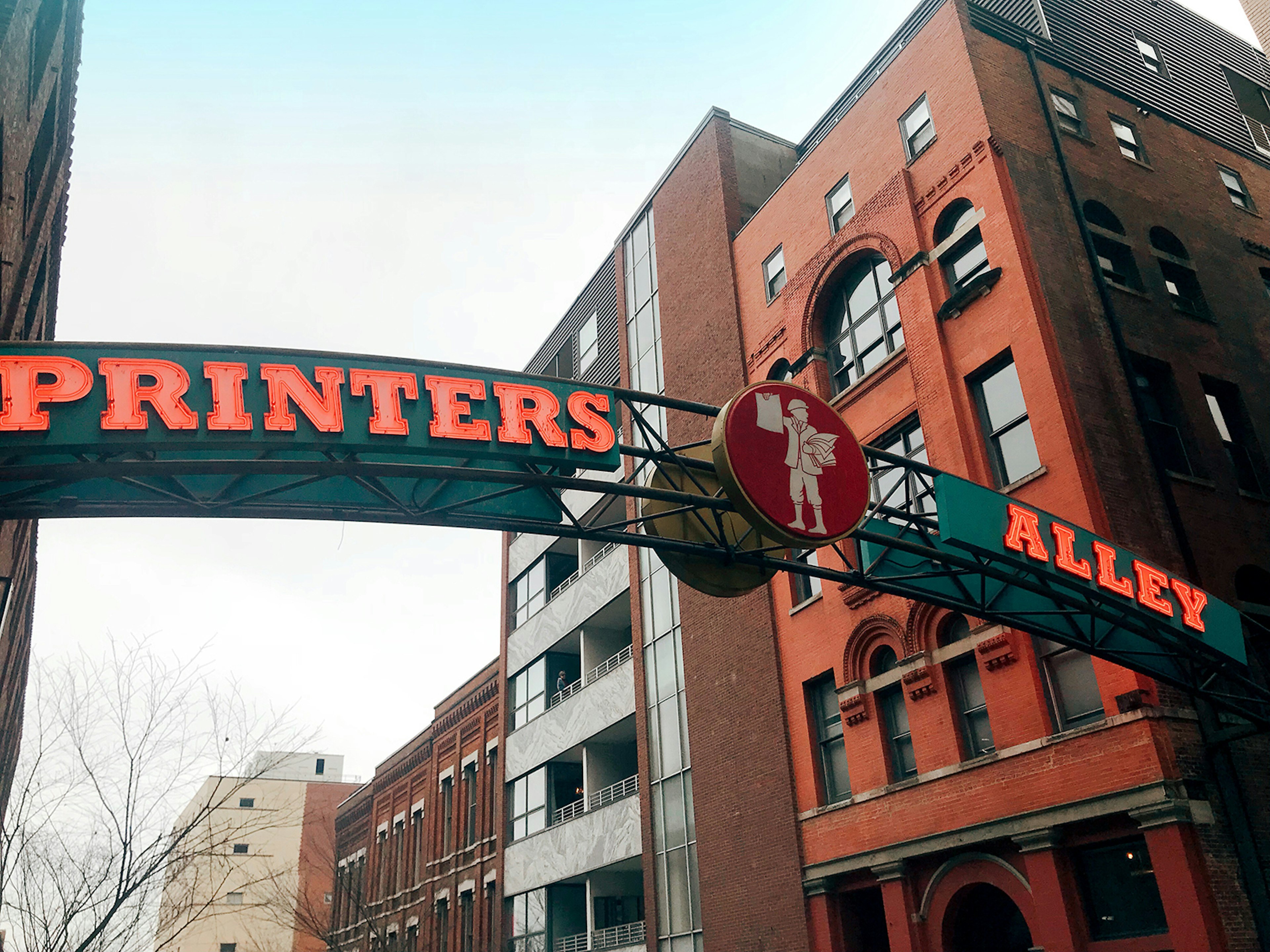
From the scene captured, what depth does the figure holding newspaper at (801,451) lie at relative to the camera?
34.6 ft

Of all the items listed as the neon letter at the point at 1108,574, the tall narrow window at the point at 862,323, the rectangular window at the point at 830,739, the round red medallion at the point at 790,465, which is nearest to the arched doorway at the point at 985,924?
the rectangular window at the point at 830,739

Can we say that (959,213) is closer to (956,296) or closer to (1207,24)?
(956,296)

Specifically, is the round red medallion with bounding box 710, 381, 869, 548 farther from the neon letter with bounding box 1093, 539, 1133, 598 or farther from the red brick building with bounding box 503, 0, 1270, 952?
the red brick building with bounding box 503, 0, 1270, 952

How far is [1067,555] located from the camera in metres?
13.0

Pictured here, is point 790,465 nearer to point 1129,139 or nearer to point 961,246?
point 961,246

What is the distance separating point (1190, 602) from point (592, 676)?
19.8 meters

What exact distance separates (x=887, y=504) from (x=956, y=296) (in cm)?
459

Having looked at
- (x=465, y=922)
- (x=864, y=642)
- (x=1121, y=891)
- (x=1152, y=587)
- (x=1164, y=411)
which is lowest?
(x=1121, y=891)

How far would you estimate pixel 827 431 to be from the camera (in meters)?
11.4

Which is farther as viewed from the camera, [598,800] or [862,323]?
[598,800]

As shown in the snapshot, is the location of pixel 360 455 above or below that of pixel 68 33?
below

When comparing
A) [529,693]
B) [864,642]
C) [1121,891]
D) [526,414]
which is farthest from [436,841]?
[526,414]

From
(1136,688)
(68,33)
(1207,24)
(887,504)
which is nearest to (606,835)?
(887,504)

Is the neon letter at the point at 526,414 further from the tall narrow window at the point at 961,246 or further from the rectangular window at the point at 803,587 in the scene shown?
the rectangular window at the point at 803,587
